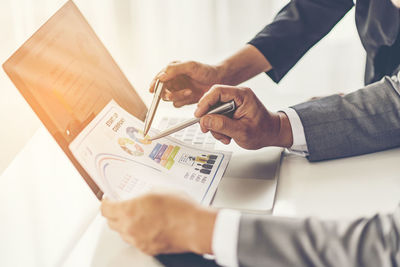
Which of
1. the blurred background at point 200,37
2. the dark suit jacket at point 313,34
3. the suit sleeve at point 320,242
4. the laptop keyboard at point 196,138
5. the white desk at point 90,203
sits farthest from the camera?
the blurred background at point 200,37

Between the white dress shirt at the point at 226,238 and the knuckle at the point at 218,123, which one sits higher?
the knuckle at the point at 218,123

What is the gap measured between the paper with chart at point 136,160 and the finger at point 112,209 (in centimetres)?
4

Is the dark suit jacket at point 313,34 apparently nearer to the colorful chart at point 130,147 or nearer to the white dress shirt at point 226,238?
the colorful chart at point 130,147

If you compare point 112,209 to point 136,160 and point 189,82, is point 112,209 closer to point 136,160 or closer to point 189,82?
point 136,160

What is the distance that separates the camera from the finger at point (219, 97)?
774 millimetres

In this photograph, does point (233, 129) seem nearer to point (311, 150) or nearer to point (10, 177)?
point (311, 150)

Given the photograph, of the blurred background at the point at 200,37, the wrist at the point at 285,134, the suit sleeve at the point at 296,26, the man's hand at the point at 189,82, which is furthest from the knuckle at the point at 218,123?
the blurred background at the point at 200,37

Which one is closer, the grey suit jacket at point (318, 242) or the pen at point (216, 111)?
the grey suit jacket at point (318, 242)

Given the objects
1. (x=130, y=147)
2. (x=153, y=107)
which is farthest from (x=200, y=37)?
(x=130, y=147)

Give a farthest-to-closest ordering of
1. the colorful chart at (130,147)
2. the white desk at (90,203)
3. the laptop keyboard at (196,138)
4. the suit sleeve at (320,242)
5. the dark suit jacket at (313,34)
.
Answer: the dark suit jacket at (313,34) → the laptop keyboard at (196,138) → the colorful chart at (130,147) → the white desk at (90,203) → the suit sleeve at (320,242)

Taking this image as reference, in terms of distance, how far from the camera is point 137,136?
0.78 m

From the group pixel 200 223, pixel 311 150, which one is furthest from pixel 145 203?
pixel 311 150

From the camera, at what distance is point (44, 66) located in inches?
29.3

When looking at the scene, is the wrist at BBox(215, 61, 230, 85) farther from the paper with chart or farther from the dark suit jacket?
the paper with chart
